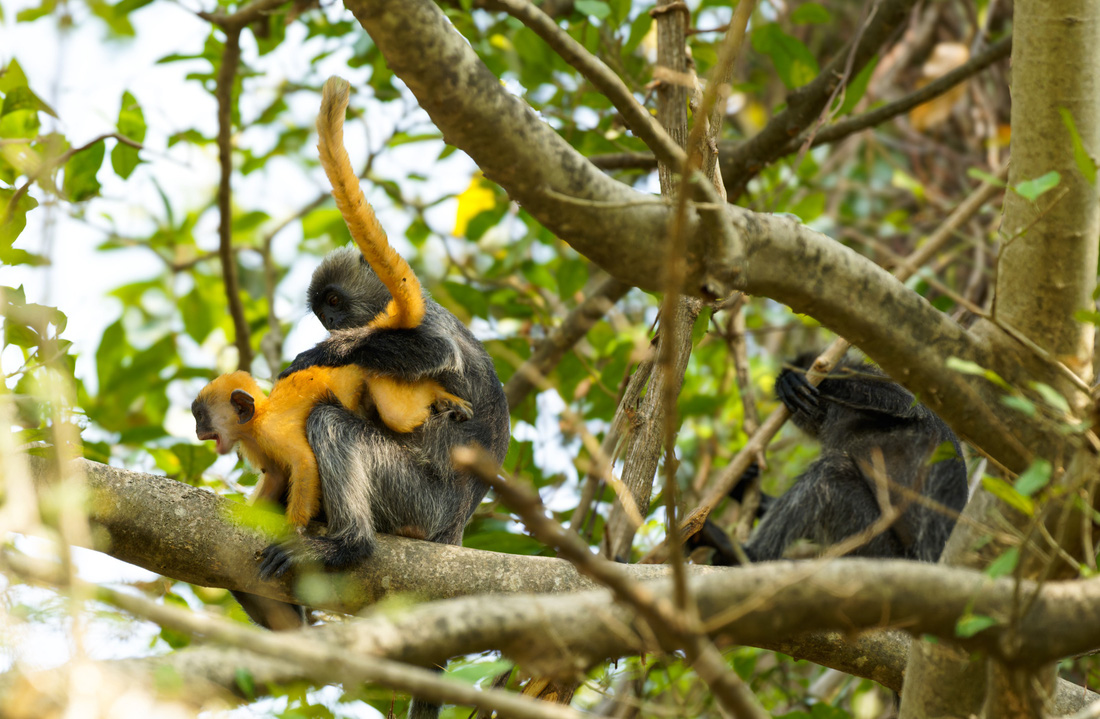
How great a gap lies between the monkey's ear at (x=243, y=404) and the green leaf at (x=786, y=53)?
314 cm

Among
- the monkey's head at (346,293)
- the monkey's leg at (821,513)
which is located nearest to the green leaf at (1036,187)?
the monkey's head at (346,293)

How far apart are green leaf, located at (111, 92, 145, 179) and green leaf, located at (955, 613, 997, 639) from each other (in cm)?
366

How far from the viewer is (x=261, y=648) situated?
1.21 metres

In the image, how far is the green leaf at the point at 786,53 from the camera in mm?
4913

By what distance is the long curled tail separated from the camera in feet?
7.99

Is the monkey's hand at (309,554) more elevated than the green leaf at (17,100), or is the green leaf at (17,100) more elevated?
the green leaf at (17,100)

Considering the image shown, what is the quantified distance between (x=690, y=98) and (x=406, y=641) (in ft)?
7.13

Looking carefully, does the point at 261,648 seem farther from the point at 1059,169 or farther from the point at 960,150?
the point at 960,150

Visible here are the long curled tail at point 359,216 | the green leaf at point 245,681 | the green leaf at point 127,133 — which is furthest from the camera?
the green leaf at point 127,133

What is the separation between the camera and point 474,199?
5.93 m

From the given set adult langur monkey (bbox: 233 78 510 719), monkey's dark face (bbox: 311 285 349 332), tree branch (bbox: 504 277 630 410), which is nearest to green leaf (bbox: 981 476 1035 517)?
adult langur monkey (bbox: 233 78 510 719)

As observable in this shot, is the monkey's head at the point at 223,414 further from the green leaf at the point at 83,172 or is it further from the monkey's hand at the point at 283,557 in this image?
Result: the green leaf at the point at 83,172

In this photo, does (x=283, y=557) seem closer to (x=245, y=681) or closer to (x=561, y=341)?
(x=245, y=681)

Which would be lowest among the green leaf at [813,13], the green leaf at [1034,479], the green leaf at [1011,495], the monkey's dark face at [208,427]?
the monkey's dark face at [208,427]
